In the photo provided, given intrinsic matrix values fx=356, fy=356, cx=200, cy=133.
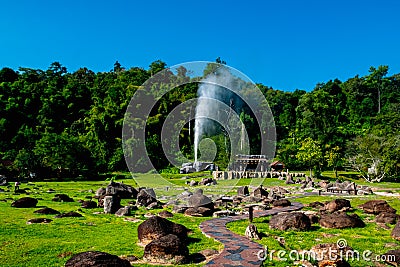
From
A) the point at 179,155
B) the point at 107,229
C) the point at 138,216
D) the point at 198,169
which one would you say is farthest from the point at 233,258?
the point at 179,155

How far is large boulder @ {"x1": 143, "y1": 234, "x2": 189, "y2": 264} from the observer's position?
12.1 meters

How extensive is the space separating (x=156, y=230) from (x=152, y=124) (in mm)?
60086

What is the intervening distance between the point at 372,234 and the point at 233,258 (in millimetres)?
8239

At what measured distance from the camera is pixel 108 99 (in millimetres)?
80375

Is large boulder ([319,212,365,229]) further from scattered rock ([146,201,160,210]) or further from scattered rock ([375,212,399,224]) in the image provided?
scattered rock ([146,201,160,210])

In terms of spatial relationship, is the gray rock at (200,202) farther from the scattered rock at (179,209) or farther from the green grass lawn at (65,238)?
the green grass lawn at (65,238)

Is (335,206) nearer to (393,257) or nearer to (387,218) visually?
(387,218)

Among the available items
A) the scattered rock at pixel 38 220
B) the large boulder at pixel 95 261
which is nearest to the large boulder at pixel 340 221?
the large boulder at pixel 95 261

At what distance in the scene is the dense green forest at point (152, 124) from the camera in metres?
51.4

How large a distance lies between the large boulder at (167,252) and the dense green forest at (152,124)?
40.5 m

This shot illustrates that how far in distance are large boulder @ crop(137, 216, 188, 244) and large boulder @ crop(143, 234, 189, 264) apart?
2.10 meters

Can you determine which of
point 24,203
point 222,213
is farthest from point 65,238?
point 24,203

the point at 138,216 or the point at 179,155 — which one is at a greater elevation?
the point at 179,155

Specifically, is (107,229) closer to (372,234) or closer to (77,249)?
(77,249)
